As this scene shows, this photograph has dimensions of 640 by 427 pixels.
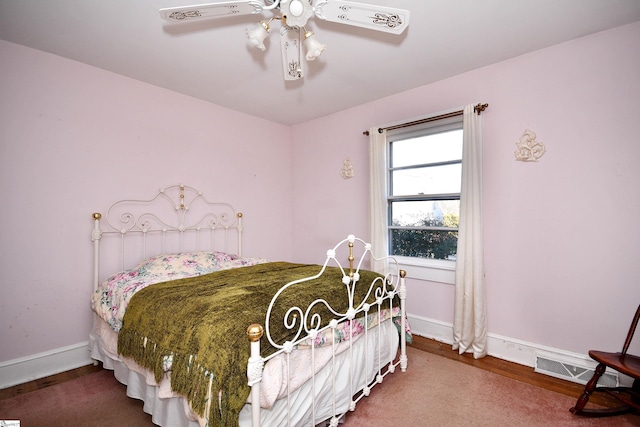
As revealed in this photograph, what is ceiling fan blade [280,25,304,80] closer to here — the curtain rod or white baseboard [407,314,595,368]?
the curtain rod

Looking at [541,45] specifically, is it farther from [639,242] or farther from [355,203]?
[355,203]

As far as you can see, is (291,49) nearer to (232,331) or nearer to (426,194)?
(232,331)

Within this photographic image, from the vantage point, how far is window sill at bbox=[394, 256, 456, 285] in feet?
9.62

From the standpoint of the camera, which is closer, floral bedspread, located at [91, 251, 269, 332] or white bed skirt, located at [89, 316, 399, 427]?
white bed skirt, located at [89, 316, 399, 427]

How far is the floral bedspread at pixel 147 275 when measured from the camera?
213 centimetres

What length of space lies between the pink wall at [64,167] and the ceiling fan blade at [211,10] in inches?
61.9

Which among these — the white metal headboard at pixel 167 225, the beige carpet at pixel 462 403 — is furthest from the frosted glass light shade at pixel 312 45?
the beige carpet at pixel 462 403

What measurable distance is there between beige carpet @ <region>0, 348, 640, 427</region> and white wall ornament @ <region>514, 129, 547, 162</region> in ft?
5.88

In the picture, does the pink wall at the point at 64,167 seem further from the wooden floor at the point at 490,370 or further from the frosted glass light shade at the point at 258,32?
the frosted glass light shade at the point at 258,32

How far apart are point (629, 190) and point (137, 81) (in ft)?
13.9

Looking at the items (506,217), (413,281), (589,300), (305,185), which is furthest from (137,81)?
(589,300)

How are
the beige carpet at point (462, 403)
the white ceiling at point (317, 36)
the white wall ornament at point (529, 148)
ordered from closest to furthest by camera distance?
the beige carpet at point (462, 403)
the white ceiling at point (317, 36)
the white wall ornament at point (529, 148)

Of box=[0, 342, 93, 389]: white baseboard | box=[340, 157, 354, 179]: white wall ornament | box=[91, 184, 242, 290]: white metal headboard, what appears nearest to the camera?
box=[0, 342, 93, 389]: white baseboard

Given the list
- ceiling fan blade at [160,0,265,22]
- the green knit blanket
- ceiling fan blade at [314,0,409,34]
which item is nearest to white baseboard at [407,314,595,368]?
the green knit blanket
